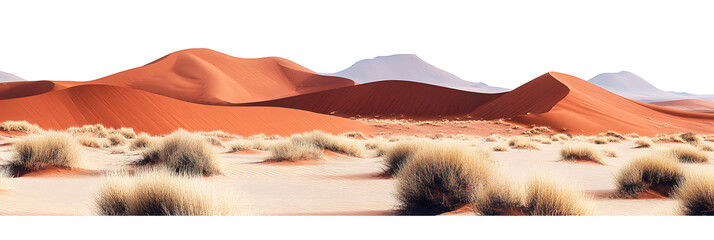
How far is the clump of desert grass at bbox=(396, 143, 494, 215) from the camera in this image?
6.23 metres

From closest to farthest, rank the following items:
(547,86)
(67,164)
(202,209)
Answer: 1. (202,209)
2. (67,164)
3. (547,86)

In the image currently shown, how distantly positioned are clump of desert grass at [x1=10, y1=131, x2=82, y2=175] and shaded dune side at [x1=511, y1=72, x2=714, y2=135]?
46.3m

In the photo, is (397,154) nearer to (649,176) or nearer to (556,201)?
(649,176)

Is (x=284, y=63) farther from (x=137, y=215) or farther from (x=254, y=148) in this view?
(x=137, y=215)

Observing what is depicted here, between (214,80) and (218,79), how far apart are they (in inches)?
59.1

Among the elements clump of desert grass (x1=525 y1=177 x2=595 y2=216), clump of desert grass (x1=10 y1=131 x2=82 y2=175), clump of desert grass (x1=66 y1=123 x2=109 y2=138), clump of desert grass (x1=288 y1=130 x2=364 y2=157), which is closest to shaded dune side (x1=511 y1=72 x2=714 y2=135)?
clump of desert grass (x1=288 y1=130 x2=364 y2=157)

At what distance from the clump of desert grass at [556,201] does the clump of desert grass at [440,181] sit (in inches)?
32.4

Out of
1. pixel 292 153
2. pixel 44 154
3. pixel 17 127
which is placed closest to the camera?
pixel 44 154

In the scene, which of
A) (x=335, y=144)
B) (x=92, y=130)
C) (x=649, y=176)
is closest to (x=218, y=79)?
(x=92, y=130)

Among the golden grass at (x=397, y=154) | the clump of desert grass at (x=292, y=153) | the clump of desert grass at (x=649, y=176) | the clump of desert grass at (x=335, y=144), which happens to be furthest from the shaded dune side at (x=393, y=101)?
the clump of desert grass at (x=649, y=176)

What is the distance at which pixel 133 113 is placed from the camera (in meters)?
34.9
